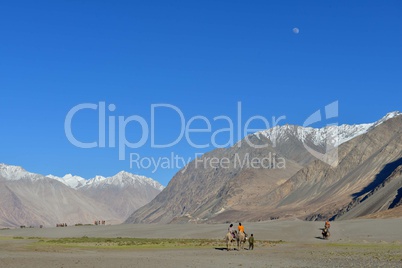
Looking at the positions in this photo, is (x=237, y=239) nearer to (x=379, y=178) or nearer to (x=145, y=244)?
(x=145, y=244)

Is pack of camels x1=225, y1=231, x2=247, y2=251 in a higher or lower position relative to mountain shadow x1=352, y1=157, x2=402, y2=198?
lower

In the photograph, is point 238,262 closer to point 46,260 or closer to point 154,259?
point 154,259

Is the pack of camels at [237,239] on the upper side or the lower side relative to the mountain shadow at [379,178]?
lower

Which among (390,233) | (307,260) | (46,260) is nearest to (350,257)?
(307,260)

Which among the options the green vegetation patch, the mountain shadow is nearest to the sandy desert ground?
the green vegetation patch

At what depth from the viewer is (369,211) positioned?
147 meters

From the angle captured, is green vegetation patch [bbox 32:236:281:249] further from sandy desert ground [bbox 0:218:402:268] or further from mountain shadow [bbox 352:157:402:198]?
mountain shadow [bbox 352:157:402:198]

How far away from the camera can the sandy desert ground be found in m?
32.3

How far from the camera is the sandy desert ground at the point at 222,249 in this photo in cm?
3231

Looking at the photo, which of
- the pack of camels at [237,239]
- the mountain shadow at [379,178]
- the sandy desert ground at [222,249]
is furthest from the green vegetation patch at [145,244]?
the mountain shadow at [379,178]

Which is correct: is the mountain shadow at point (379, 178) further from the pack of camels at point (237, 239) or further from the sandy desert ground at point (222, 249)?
the pack of camels at point (237, 239)

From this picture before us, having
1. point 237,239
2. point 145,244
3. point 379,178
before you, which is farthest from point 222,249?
point 379,178

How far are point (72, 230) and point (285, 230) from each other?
3215 cm

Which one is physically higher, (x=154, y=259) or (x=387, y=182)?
(x=387, y=182)
